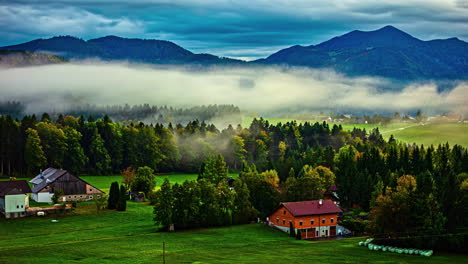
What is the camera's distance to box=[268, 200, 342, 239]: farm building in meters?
79.9

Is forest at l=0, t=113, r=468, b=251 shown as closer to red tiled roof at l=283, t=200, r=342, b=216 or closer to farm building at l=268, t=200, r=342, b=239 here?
farm building at l=268, t=200, r=342, b=239

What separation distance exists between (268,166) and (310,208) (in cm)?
4685

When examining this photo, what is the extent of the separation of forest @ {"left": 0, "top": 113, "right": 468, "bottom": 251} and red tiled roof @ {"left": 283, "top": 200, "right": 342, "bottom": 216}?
5.55 meters

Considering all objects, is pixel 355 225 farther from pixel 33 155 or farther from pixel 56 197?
pixel 33 155

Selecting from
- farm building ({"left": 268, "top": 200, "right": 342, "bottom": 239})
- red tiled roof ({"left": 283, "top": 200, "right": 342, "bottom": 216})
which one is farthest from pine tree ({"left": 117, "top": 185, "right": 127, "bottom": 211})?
red tiled roof ({"left": 283, "top": 200, "right": 342, "bottom": 216})

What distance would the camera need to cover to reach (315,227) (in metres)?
80.9

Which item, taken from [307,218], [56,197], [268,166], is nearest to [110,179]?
[56,197]

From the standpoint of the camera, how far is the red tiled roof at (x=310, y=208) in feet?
264

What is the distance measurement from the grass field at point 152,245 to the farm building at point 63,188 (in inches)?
643

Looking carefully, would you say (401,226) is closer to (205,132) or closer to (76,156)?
(76,156)

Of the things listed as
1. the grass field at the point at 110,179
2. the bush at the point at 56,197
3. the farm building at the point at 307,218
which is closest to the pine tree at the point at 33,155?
the grass field at the point at 110,179

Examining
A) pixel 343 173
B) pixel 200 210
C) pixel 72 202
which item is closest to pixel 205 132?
pixel 343 173

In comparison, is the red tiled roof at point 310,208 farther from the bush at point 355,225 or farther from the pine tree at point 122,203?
the pine tree at point 122,203

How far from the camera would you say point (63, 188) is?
10169 centimetres
